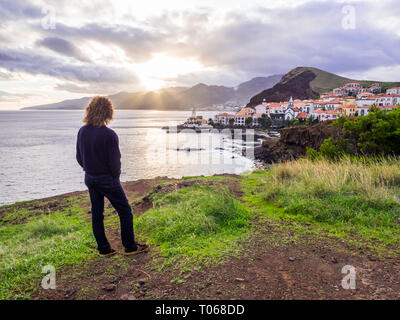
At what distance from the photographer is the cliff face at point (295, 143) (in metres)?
28.4

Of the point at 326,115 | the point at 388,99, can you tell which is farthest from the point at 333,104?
the point at 388,99

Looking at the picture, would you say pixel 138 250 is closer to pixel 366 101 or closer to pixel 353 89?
pixel 366 101

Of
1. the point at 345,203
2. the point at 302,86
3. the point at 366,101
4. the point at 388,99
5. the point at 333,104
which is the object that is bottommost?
the point at 345,203

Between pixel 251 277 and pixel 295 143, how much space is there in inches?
1341

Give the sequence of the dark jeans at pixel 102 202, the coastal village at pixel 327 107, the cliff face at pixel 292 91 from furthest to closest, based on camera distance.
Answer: the cliff face at pixel 292 91 < the coastal village at pixel 327 107 < the dark jeans at pixel 102 202

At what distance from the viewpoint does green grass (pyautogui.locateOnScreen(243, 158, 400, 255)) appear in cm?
426

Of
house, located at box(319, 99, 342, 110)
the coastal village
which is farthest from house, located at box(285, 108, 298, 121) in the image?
house, located at box(319, 99, 342, 110)

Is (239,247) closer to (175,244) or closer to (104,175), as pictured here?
(175,244)

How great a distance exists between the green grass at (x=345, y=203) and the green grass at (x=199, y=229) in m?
1.04

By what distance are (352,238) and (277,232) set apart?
1.16 metres

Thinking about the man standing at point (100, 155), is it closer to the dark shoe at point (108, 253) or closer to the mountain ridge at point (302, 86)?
the dark shoe at point (108, 253)

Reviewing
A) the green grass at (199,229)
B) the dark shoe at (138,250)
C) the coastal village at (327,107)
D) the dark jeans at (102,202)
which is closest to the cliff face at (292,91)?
A: the coastal village at (327,107)

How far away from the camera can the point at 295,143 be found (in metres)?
34.4
